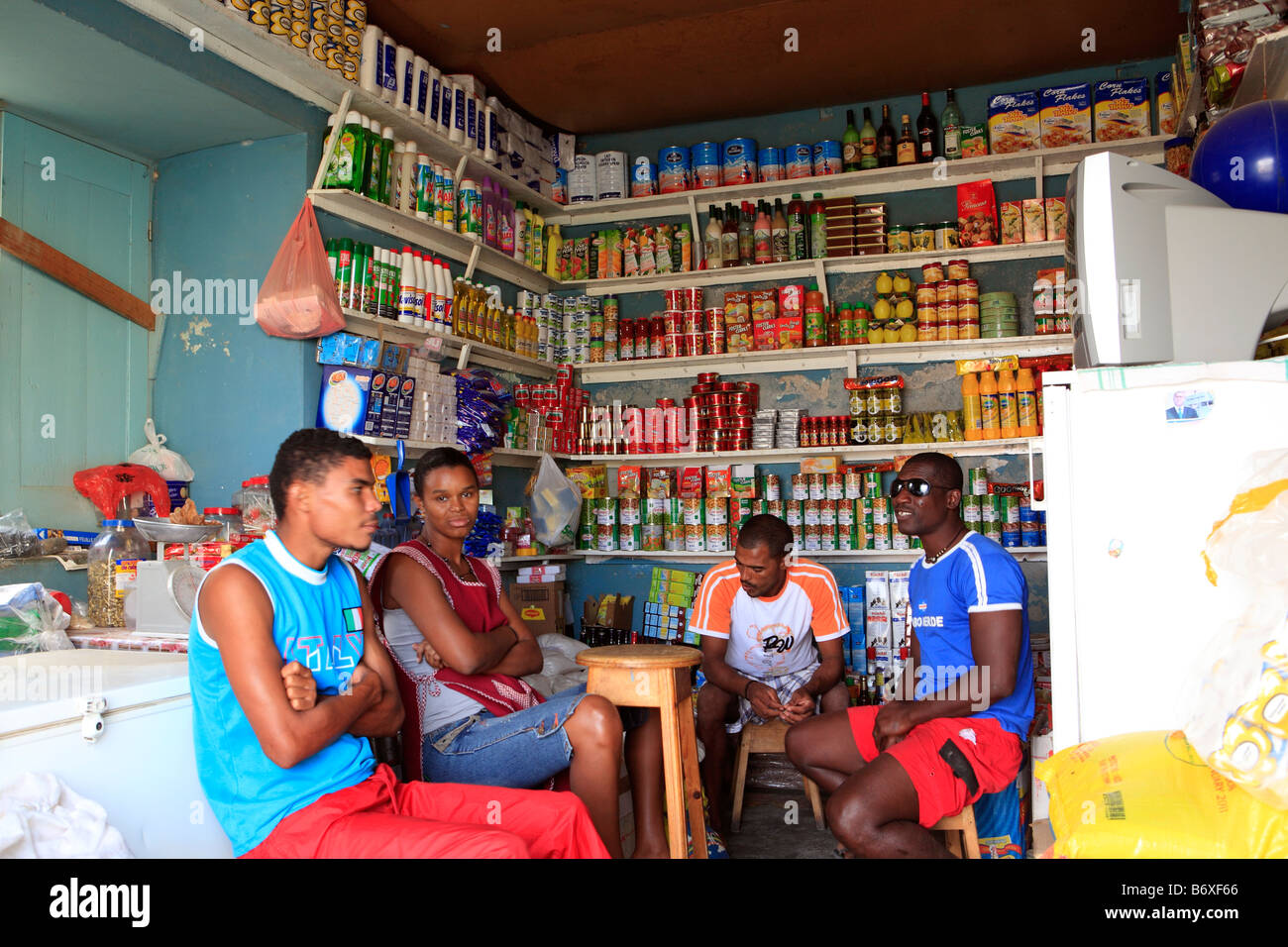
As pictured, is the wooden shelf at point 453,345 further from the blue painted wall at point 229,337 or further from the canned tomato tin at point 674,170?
the canned tomato tin at point 674,170

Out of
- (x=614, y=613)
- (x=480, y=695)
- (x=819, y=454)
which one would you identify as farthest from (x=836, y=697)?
(x=614, y=613)

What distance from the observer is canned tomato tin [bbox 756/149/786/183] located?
5.55m

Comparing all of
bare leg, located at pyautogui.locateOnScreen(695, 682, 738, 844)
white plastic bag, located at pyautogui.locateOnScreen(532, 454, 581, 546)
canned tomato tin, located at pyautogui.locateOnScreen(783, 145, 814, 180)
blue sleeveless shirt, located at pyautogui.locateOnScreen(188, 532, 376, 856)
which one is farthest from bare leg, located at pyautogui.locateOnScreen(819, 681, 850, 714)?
canned tomato tin, located at pyautogui.locateOnScreen(783, 145, 814, 180)

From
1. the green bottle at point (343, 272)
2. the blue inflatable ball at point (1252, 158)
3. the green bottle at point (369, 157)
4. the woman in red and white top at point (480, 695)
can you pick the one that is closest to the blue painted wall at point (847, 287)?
the green bottle at point (369, 157)

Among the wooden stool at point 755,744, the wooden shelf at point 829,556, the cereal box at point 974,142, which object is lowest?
the wooden stool at point 755,744

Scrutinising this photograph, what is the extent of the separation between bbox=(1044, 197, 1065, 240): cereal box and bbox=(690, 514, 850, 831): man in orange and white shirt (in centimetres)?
261

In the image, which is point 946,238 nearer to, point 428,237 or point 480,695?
point 428,237

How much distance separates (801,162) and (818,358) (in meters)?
1.18

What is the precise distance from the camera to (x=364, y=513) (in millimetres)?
2014

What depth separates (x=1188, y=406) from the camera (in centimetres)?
174

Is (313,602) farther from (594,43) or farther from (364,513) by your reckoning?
(594,43)

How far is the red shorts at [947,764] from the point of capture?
2.60 metres

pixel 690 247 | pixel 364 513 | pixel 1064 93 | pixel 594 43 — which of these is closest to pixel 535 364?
pixel 690 247

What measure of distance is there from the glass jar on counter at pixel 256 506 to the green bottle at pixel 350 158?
4.42 ft
